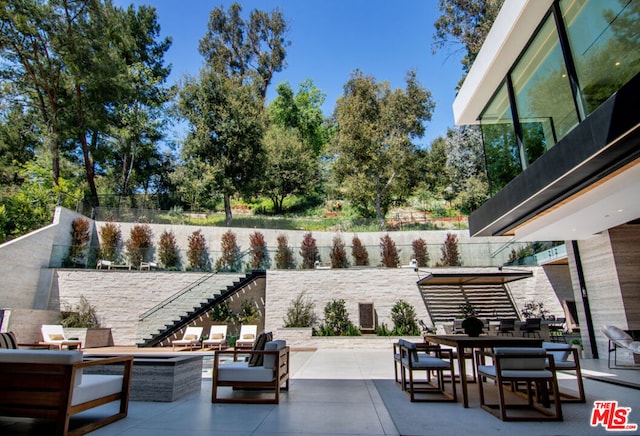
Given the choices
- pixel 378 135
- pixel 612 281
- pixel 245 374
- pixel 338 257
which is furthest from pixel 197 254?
pixel 612 281

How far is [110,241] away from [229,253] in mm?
5285

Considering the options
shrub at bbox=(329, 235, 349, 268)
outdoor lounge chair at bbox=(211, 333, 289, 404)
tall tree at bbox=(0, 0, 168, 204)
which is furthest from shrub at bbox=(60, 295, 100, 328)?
outdoor lounge chair at bbox=(211, 333, 289, 404)

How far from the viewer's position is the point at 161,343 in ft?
41.1

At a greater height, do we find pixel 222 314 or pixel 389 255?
pixel 389 255

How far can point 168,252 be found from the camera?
50.2ft

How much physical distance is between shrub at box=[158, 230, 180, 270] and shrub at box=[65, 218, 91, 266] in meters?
2.87

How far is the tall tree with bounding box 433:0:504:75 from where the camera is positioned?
20250mm

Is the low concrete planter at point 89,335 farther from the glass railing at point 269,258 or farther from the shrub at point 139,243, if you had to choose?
the shrub at point 139,243

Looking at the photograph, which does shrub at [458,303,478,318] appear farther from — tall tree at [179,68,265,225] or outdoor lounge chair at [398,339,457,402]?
tall tree at [179,68,265,225]

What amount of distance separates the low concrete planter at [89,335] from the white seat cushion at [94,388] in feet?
33.1

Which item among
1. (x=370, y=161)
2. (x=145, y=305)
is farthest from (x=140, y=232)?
(x=370, y=161)

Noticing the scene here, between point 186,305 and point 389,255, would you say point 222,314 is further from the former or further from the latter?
point 389,255

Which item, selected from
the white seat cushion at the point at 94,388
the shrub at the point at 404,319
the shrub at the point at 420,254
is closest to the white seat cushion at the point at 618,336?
the shrub at the point at 404,319

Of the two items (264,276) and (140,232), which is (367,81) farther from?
(140,232)
